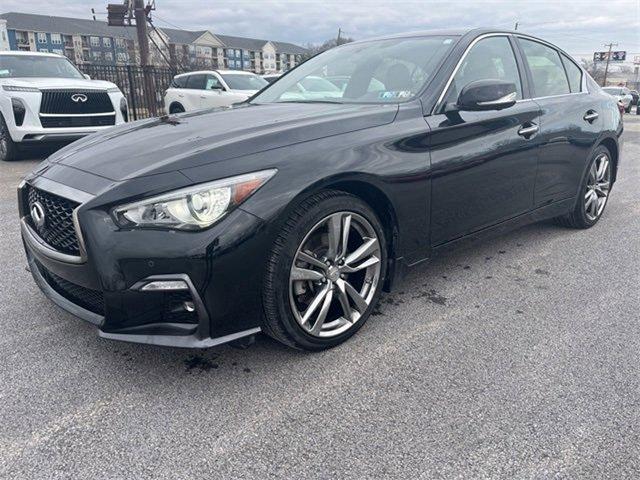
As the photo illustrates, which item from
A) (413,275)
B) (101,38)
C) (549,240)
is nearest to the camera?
(413,275)

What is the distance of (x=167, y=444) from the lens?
1.96 metres

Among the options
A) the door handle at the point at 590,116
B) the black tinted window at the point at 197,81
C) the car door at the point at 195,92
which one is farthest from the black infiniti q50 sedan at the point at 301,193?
the black tinted window at the point at 197,81

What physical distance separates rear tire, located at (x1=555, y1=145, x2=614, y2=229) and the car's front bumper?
338 cm

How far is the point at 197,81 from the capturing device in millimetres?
13547

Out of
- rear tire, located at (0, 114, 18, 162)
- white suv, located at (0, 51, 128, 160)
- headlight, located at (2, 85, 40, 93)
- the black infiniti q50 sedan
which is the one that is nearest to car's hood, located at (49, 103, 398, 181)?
the black infiniti q50 sedan

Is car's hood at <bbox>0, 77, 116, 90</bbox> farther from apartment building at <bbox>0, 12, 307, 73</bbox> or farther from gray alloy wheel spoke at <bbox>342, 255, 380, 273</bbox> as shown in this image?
A: apartment building at <bbox>0, 12, 307, 73</bbox>

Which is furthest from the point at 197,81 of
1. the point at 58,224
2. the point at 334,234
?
the point at 334,234

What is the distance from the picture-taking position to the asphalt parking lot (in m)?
1.87

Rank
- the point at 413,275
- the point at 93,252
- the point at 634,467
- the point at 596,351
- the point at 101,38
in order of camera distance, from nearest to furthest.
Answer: the point at 634,467 → the point at 93,252 → the point at 596,351 → the point at 413,275 → the point at 101,38

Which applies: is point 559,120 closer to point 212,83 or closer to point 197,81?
point 212,83

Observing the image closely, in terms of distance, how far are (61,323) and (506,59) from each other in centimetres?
336

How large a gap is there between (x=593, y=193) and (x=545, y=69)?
127cm

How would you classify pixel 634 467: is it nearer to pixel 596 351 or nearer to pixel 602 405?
pixel 602 405

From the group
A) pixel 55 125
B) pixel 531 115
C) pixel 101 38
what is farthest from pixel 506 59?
pixel 101 38
